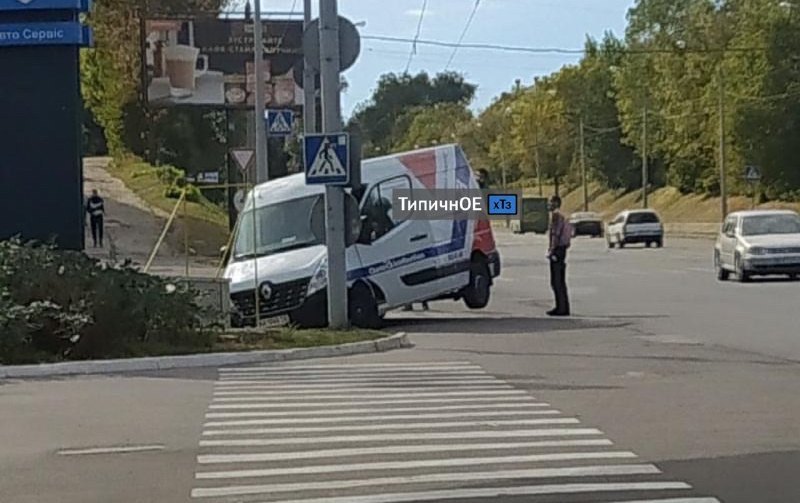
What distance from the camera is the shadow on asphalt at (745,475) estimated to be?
28.8 ft

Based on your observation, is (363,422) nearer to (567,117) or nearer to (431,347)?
(431,347)

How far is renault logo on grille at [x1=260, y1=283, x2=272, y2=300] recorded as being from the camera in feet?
77.8

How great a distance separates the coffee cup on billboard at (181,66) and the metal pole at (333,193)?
84.0 feet

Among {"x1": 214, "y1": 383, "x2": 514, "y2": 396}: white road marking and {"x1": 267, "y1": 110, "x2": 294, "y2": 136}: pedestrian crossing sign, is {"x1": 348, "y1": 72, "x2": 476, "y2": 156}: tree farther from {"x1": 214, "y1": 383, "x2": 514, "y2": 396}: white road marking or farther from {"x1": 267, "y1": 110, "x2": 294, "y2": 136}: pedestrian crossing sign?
{"x1": 214, "y1": 383, "x2": 514, "y2": 396}: white road marking

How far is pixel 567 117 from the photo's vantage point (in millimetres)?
114125

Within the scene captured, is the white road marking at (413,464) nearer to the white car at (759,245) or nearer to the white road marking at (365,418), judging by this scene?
the white road marking at (365,418)

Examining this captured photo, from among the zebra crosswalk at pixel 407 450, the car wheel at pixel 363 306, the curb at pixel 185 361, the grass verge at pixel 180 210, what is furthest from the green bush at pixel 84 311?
the grass verge at pixel 180 210

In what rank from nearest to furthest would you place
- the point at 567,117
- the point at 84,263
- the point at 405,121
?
the point at 84,263
the point at 567,117
the point at 405,121

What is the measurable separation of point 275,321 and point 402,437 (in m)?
12.7

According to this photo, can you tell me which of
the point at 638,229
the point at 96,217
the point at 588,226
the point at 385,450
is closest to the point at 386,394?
the point at 385,450

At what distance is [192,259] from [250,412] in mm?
29721

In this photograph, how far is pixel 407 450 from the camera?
10555mm

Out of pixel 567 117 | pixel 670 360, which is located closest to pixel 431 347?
pixel 670 360

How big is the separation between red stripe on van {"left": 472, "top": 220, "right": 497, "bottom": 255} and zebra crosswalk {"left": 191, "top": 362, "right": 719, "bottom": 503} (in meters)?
11.0
